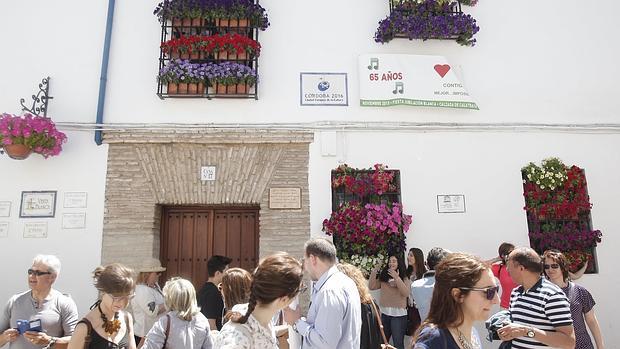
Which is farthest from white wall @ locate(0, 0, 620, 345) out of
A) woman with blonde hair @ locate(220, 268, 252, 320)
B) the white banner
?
woman with blonde hair @ locate(220, 268, 252, 320)

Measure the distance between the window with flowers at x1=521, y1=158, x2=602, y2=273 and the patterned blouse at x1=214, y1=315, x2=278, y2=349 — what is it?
189 inches

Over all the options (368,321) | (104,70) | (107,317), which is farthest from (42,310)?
(104,70)

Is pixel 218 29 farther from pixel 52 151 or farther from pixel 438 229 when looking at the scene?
pixel 438 229

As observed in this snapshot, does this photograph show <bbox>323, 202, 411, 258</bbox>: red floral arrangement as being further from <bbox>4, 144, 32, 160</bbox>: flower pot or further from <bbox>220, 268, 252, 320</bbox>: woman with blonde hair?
<bbox>4, 144, 32, 160</bbox>: flower pot

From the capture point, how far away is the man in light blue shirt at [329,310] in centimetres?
302

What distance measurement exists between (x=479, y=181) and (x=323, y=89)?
2.36 meters

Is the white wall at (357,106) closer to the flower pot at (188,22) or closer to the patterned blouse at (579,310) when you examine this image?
the flower pot at (188,22)

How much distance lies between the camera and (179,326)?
335cm

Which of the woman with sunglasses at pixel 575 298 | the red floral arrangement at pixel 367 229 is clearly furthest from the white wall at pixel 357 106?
the woman with sunglasses at pixel 575 298

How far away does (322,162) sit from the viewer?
6277 mm

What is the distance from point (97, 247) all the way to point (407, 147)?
4037mm

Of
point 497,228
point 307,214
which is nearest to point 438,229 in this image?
point 497,228

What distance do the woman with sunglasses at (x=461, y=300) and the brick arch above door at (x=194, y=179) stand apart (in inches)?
151

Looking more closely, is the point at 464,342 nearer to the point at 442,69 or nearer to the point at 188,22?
the point at 442,69
